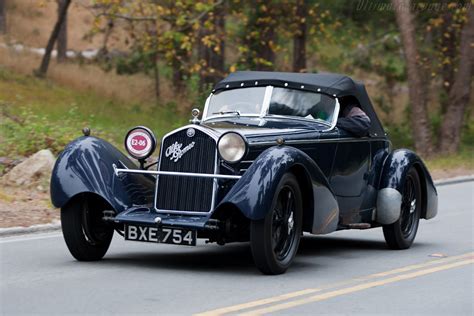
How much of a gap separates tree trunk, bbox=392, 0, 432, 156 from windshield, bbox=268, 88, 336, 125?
14.3 m

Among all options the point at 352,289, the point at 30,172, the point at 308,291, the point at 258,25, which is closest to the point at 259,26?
the point at 258,25

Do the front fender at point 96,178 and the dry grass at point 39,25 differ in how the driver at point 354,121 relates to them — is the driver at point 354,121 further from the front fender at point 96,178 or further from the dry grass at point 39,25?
the dry grass at point 39,25

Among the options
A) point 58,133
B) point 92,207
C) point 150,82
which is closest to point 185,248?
point 92,207

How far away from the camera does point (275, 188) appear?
9.27 meters

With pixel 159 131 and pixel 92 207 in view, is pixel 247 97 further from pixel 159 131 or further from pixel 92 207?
pixel 159 131

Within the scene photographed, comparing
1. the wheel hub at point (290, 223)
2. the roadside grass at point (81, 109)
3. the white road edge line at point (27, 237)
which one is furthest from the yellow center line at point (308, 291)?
the roadside grass at point (81, 109)

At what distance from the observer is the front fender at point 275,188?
9.15 metres

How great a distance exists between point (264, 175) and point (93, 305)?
210cm

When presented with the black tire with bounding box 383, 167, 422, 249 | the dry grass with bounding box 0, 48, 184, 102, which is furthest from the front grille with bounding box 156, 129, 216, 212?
the dry grass with bounding box 0, 48, 184, 102

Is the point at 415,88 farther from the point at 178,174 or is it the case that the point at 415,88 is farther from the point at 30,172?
the point at 178,174

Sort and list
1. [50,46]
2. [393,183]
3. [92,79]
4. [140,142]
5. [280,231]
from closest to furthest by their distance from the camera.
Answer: [280,231] → [140,142] → [393,183] → [50,46] → [92,79]

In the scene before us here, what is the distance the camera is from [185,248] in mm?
11430

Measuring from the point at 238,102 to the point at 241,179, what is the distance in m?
2.19

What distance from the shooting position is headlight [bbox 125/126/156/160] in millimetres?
10172
